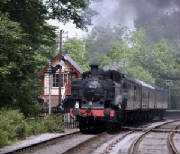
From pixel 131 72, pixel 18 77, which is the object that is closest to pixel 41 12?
pixel 18 77

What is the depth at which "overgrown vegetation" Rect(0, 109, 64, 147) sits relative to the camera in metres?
15.1

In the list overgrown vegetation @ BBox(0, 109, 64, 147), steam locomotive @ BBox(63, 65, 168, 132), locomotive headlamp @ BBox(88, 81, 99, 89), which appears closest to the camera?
overgrown vegetation @ BBox(0, 109, 64, 147)

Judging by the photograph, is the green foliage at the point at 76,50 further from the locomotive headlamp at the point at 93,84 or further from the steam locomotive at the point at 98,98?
the locomotive headlamp at the point at 93,84

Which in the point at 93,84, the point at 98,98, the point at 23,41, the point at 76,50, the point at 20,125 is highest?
the point at 76,50

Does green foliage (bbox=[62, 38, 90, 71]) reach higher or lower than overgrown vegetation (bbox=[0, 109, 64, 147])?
higher

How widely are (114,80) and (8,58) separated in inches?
226

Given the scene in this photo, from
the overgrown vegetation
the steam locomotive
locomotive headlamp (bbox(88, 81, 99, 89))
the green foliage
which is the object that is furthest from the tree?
the green foliage

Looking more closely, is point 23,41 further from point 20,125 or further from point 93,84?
point 20,125

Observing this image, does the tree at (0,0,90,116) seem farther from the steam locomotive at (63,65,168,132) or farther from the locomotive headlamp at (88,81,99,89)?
the locomotive headlamp at (88,81,99,89)

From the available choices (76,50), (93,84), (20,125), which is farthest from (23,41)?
(76,50)

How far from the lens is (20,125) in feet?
53.8

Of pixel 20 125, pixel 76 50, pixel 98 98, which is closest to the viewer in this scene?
pixel 20 125

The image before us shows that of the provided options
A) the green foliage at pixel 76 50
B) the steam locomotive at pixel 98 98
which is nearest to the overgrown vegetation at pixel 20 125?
the steam locomotive at pixel 98 98

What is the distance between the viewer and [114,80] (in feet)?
63.4
